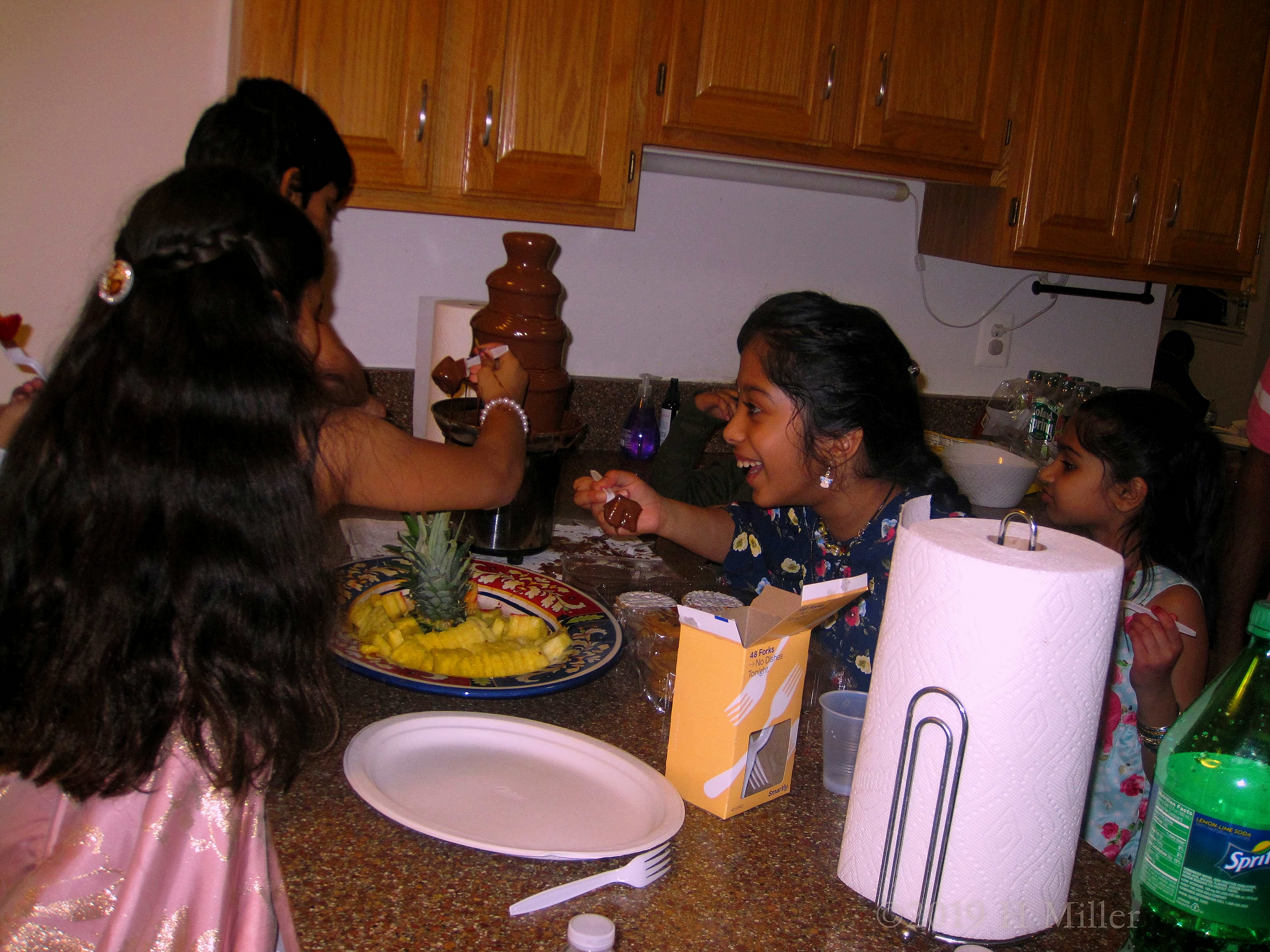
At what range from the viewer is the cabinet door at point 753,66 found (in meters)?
1.88

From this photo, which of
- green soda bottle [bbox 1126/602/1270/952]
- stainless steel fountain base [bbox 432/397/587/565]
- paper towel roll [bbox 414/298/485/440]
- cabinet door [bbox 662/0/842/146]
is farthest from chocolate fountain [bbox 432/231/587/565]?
green soda bottle [bbox 1126/602/1270/952]

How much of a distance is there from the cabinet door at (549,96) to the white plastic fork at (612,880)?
140 cm

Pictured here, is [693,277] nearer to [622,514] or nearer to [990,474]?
[990,474]

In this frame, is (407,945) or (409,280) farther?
(409,280)

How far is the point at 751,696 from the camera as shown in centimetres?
80

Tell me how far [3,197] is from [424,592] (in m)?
1.36

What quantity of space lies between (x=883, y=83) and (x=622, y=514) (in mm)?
1152

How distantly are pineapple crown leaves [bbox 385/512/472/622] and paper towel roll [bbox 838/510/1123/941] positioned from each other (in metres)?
0.58

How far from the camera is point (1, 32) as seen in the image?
6.03 ft

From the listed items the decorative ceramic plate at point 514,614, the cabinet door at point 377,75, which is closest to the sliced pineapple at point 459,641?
the decorative ceramic plate at point 514,614

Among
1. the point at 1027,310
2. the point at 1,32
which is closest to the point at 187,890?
the point at 1,32

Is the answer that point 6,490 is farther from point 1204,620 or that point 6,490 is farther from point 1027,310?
point 1027,310

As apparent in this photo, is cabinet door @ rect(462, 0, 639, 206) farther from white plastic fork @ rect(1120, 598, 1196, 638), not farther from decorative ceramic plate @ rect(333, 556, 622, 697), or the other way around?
white plastic fork @ rect(1120, 598, 1196, 638)

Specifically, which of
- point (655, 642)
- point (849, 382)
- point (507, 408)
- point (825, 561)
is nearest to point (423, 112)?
point (507, 408)
